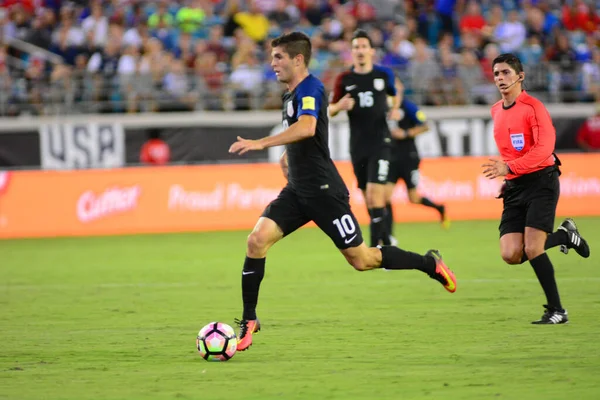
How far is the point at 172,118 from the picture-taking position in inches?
891

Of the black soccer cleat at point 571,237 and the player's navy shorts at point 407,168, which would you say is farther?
the player's navy shorts at point 407,168

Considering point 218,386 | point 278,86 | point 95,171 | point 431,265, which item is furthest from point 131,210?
point 218,386

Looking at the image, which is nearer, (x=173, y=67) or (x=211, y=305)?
(x=211, y=305)

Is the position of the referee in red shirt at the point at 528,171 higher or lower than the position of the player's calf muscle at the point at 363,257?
higher

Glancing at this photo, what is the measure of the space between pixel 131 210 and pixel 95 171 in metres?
0.98

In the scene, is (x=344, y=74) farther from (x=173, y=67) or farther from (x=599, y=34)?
(x=599, y=34)

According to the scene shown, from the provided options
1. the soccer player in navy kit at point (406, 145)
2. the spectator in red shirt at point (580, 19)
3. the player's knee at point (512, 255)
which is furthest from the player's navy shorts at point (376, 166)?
the spectator in red shirt at point (580, 19)

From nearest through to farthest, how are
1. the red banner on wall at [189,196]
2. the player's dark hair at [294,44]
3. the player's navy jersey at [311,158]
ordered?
the player's dark hair at [294,44] < the player's navy jersey at [311,158] < the red banner on wall at [189,196]

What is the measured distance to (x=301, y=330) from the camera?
8719 millimetres

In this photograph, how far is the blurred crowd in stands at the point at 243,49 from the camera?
2233cm

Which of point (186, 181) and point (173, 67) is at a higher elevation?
point (173, 67)

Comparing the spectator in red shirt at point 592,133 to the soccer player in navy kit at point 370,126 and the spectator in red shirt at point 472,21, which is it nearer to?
the spectator in red shirt at point 472,21

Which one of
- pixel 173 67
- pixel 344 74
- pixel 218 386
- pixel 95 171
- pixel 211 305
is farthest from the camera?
pixel 173 67

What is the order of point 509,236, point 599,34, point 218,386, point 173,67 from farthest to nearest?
1. point 599,34
2. point 173,67
3. point 509,236
4. point 218,386
